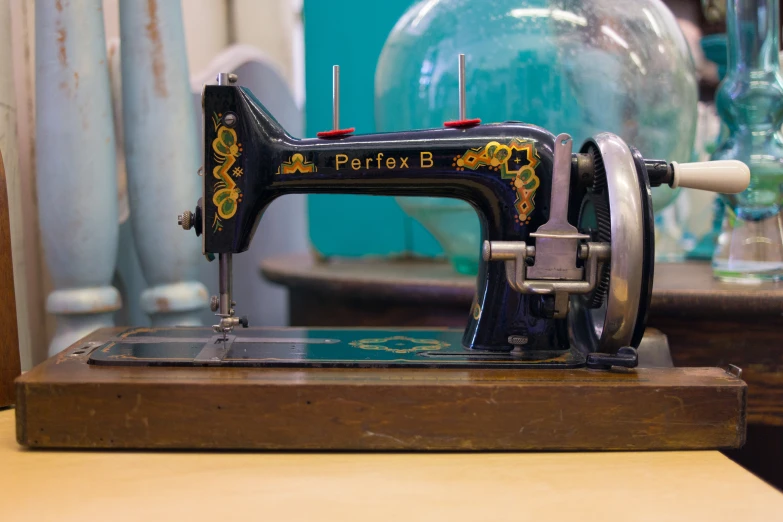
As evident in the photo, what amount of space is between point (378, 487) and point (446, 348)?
25 centimetres

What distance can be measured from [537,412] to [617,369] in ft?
0.35

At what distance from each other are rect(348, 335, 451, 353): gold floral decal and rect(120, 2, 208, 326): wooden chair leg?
378 mm

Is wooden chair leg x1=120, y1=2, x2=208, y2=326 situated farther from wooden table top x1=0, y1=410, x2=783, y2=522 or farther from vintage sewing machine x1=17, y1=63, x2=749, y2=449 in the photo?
wooden table top x1=0, y1=410, x2=783, y2=522

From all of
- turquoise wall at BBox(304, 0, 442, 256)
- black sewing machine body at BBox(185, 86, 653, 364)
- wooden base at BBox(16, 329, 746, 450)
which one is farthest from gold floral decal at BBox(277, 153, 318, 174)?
turquoise wall at BBox(304, 0, 442, 256)

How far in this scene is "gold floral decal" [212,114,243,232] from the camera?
0.86 metres

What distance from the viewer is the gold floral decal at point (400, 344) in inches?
34.6

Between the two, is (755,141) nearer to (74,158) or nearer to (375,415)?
(375,415)

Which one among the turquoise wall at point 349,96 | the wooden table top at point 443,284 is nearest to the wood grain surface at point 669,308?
the wooden table top at point 443,284

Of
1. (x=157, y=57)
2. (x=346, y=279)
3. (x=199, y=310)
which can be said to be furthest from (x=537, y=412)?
(x=157, y=57)

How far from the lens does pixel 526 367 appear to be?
2.67 feet

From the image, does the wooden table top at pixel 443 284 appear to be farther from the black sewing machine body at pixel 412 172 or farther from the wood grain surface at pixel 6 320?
the wood grain surface at pixel 6 320

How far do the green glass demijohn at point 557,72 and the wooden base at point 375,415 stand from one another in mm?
465

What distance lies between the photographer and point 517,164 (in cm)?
85

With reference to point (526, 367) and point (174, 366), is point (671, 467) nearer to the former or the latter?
point (526, 367)
